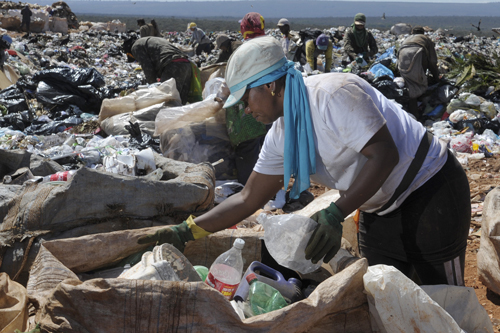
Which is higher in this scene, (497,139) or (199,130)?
(199,130)

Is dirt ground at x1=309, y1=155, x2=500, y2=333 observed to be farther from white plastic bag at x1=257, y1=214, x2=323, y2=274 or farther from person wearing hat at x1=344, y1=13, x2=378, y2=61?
person wearing hat at x1=344, y1=13, x2=378, y2=61

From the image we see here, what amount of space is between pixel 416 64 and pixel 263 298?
235 inches

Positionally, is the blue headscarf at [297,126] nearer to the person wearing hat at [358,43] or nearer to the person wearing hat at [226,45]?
the person wearing hat at [226,45]

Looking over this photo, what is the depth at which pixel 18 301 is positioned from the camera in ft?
5.10

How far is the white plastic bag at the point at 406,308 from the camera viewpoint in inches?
55.1

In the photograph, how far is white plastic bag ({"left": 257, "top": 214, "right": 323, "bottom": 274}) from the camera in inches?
61.1

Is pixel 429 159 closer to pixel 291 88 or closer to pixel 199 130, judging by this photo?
pixel 291 88

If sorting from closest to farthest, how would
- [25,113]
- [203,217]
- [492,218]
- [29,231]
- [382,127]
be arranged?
1. [382,127]
2. [203,217]
3. [29,231]
4. [492,218]
5. [25,113]

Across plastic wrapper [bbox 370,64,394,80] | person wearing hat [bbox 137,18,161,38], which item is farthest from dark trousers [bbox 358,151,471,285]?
person wearing hat [bbox 137,18,161,38]

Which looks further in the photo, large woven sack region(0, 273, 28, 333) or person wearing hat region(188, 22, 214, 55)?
person wearing hat region(188, 22, 214, 55)

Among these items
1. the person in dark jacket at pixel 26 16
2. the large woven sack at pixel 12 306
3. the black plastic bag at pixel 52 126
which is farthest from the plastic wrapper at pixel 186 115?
the person in dark jacket at pixel 26 16

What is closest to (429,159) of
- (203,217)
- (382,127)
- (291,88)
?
(382,127)

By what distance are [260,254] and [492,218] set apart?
128cm

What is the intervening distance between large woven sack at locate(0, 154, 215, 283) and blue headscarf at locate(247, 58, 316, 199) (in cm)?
99
